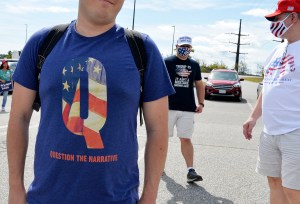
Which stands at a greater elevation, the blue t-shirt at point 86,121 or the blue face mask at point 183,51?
the blue face mask at point 183,51

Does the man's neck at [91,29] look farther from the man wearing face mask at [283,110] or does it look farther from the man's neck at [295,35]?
the man's neck at [295,35]

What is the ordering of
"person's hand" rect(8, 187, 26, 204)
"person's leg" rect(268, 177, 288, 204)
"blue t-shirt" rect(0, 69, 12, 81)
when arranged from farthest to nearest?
"blue t-shirt" rect(0, 69, 12, 81), "person's leg" rect(268, 177, 288, 204), "person's hand" rect(8, 187, 26, 204)

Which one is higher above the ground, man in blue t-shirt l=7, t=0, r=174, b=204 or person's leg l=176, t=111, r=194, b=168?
man in blue t-shirt l=7, t=0, r=174, b=204

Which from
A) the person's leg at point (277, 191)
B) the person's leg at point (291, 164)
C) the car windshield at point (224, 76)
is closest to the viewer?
the person's leg at point (291, 164)

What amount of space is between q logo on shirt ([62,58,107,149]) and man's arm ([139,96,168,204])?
248 mm

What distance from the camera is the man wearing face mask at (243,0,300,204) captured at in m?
2.98

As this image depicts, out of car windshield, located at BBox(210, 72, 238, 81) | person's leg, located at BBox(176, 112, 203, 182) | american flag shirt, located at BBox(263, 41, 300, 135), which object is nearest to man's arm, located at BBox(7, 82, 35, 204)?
american flag shirt, located at BBox(263, 41, 300, 135)

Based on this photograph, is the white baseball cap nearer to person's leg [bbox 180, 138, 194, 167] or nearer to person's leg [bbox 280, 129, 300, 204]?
person's leg [bbox 180, 138, 194, 167]

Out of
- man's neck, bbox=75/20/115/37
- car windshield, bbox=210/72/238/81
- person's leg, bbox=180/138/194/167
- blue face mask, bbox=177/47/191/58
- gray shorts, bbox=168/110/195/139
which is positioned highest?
blue face mask, bbox=177/47/191/58

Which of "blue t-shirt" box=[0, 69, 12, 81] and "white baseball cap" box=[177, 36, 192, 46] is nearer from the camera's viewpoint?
"white baseball cap" box=[177, 36, 192, 46]

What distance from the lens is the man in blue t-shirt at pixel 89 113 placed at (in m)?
1.62

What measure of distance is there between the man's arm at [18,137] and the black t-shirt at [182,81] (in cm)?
384

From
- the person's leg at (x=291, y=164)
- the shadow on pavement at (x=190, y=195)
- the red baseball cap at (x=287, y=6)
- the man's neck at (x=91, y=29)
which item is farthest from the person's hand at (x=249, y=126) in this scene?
the man's neck at (x=91, y=29)

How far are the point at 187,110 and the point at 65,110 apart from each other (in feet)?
13.1
